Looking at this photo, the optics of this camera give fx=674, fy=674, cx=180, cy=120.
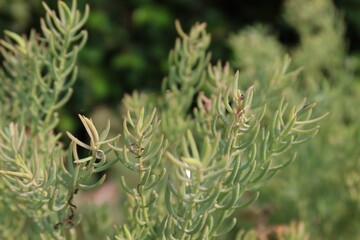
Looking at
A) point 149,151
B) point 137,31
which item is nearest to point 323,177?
point 149,151

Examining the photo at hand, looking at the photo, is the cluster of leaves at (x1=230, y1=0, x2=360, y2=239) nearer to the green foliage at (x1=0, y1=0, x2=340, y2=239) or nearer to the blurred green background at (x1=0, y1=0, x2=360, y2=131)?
the green foliage at (x1=0, y1=0, x2=340, y2=239)

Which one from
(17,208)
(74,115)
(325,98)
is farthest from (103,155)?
(74,115)

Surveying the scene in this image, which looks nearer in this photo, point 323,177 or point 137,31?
point 323,177

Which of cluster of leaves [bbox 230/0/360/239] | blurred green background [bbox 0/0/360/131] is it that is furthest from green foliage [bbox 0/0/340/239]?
blurred green background [bbox 0/0/360/131]

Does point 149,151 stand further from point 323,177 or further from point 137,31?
point 137,31

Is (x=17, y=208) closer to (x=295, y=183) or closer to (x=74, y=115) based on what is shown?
(x=295, y=183)

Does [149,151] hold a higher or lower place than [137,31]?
lower

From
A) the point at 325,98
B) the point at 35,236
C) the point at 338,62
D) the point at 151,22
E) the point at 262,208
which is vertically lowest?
the point at 35,236

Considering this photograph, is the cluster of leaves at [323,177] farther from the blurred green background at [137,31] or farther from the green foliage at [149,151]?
the blurred green background at [137,31]
